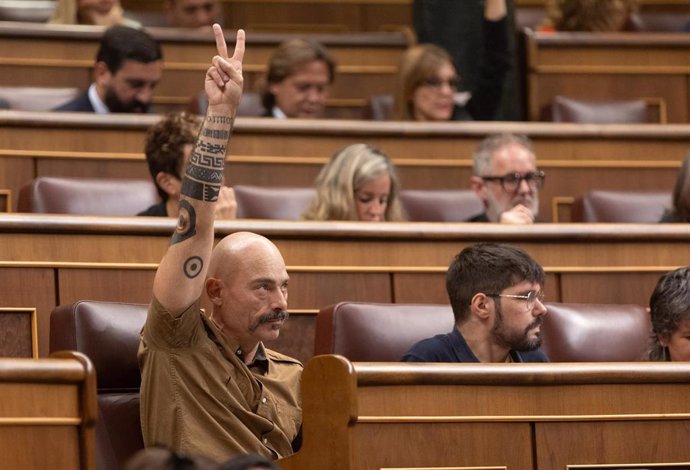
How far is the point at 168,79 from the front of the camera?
98.9 inches

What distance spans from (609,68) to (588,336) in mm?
1183

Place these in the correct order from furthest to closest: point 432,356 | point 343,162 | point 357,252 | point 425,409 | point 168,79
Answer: point 168,79, point 343,162, point 357,252, point 432,356, point 425,409

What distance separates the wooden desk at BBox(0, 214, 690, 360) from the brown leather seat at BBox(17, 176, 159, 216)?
0.22 meters

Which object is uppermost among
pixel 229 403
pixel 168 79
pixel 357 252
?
pixel 168 79

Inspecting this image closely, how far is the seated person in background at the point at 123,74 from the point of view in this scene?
2100 mm

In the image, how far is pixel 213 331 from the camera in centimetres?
124

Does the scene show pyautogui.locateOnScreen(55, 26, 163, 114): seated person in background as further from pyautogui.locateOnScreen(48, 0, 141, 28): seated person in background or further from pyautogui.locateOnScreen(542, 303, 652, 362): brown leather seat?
pyautogui.locateOnScreen(542, 303, 652, 362): brown leather seat

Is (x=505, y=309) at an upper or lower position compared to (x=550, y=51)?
lower

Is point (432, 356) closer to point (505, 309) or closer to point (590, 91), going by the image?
point (505, 309)

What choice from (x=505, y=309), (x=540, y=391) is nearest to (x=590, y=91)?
(x=505, y=309)

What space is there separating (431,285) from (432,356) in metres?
0.32

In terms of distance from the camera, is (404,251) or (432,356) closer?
(432,356)

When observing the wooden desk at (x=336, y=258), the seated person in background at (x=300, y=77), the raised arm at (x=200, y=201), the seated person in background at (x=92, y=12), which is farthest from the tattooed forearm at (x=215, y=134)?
the seated person in background at (x=92, y=12)

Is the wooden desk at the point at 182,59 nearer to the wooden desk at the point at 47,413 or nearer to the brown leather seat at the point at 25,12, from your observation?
the brown leather seat at the point at 25,12
